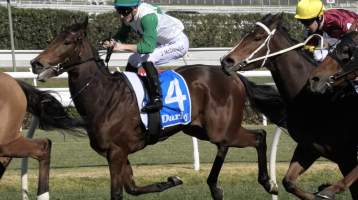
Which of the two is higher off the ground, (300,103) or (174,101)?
(300,103)

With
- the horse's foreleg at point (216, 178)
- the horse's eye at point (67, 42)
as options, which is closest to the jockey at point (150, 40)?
the horse's eye at point (67, 42)

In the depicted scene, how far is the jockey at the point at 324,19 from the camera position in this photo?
6531 millimetres

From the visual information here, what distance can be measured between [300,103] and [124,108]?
153cm

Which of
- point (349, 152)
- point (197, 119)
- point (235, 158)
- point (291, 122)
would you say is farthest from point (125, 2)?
point (235, 158)

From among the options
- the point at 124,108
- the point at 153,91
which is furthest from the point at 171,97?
the point at 124,108

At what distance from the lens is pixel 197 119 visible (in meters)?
7.77

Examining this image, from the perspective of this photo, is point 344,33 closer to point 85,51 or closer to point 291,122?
point 291,122

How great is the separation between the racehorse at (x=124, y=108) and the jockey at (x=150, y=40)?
0.61ft

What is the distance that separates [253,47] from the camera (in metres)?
6.41

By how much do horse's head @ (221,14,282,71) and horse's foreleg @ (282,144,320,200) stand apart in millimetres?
774

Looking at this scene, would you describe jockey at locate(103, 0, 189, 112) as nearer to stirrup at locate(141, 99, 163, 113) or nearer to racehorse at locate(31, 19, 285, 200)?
stirrup at locate(141, 99, 163, 113)

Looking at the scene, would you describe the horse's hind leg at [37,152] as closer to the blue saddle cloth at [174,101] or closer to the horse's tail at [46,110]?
the horse's tail at [46,110]

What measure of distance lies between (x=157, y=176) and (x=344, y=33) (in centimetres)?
315

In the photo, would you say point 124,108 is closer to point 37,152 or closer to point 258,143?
point 37,152
